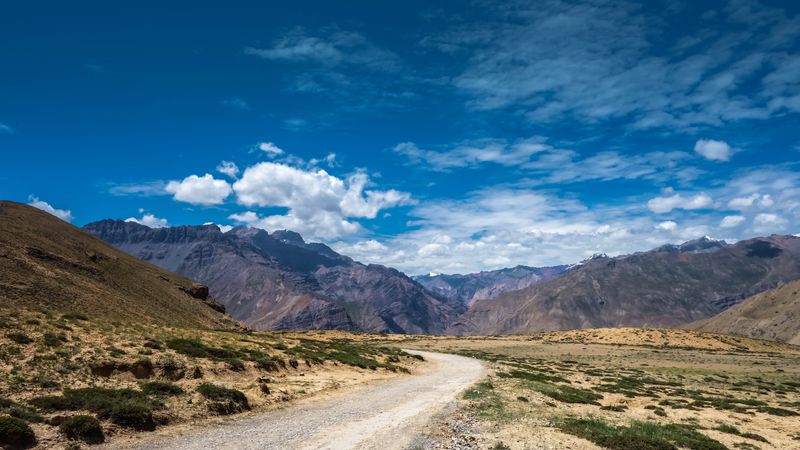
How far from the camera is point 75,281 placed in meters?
63.6

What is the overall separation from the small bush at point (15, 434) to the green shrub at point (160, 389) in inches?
282

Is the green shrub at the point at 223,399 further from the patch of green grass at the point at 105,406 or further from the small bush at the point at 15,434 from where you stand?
the small bush at the point at 15,434

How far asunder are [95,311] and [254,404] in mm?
41697

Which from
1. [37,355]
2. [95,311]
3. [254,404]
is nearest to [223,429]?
[254,404]

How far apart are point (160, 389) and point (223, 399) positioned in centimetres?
310

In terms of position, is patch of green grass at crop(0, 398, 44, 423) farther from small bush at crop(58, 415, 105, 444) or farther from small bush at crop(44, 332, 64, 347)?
small bush at crop(44, 332, 64, 347)

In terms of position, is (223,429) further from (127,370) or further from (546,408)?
(546,408)

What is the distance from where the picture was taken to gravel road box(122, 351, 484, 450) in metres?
17.4

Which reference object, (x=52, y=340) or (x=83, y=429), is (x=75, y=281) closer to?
(x=52, y=340)

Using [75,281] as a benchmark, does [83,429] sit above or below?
below

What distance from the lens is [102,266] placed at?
82.6 metres

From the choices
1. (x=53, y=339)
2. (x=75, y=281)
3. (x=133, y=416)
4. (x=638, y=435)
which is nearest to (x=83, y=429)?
(x=133, y=416)

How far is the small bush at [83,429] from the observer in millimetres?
16475

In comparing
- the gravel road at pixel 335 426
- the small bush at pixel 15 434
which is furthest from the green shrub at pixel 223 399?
the small bush at pixel 15 434
